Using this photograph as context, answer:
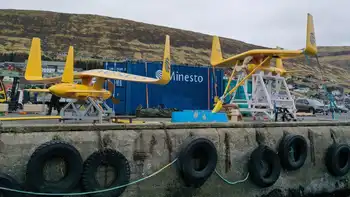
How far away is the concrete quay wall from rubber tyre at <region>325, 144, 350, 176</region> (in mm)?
152

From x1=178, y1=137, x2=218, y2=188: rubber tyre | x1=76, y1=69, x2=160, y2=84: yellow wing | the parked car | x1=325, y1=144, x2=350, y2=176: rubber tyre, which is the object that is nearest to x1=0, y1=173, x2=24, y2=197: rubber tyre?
x1=178, y1=137, x2=218, y2=188: rubber tyre

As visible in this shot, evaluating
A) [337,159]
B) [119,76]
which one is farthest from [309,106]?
[119,76]

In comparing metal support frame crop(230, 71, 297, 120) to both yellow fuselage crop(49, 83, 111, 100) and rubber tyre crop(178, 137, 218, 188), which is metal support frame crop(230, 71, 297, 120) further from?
yellow fuselage crop(49, 83, 111, 100)

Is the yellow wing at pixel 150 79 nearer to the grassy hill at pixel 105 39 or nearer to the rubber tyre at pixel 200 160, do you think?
the rubber tyre at pixel 200 160

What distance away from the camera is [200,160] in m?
8.07

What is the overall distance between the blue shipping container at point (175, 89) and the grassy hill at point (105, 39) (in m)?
57.6

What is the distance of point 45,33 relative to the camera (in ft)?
319

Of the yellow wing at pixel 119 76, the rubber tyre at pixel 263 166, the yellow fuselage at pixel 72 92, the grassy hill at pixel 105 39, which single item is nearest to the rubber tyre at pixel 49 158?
the yellow fuselage at pixel 72 92

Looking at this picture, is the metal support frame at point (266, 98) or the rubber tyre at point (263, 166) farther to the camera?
the metal support frame at point (266, 98)

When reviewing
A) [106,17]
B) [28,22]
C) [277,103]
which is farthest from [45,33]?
[277,103]

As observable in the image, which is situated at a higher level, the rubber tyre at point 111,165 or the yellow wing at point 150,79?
the yellow wing at point 150,79

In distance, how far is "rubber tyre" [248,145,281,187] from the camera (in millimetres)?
8797

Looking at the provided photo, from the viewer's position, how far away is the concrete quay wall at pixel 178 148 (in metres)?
6.26

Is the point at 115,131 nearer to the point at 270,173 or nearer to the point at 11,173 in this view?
the point at 11,173
